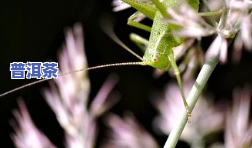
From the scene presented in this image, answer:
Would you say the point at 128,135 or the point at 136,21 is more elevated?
the point at 136,21

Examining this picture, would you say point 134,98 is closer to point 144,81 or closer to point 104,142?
point 144,81

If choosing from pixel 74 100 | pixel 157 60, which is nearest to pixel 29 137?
pixel 74 100

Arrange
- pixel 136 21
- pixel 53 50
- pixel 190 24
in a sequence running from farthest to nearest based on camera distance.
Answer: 1. pixel 53 50
2. pixel 136 21
3. pixel 190 24

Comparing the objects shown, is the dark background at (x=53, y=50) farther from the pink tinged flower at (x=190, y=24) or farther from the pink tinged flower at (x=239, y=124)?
the pink tinged flower at (x=190, y=24)

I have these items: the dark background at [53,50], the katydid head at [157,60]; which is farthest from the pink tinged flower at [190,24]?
the dark background at [53,50]

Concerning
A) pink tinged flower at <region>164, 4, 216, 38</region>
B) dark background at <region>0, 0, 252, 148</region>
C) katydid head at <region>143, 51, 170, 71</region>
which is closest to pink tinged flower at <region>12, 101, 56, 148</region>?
katydid head at <region>143, 51, 170, 71</region>

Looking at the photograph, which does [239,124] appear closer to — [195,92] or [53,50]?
[195,92]

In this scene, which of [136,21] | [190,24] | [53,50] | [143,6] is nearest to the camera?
[190,24]
